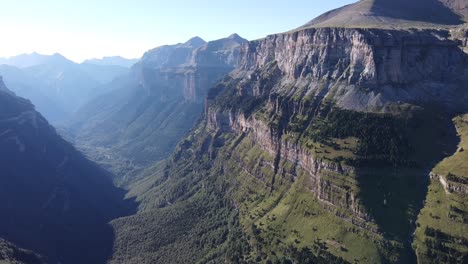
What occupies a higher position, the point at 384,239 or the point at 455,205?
the point at 455,205

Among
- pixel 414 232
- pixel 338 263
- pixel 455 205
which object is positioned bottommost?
pixel 338 263

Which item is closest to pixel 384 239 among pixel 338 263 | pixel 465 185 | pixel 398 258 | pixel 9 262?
pixel 398 258

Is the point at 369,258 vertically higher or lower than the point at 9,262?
lower

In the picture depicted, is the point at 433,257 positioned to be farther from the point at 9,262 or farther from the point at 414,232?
the point at 9,262

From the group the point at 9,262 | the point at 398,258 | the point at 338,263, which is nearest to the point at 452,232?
the point at 398,258

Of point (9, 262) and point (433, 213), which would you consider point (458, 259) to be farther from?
point (9, 262)

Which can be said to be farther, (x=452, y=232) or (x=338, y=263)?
(x=338, y=263)

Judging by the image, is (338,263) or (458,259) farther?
(338,263)

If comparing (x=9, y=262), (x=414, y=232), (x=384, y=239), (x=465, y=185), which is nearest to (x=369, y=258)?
(x=384, y=239)
